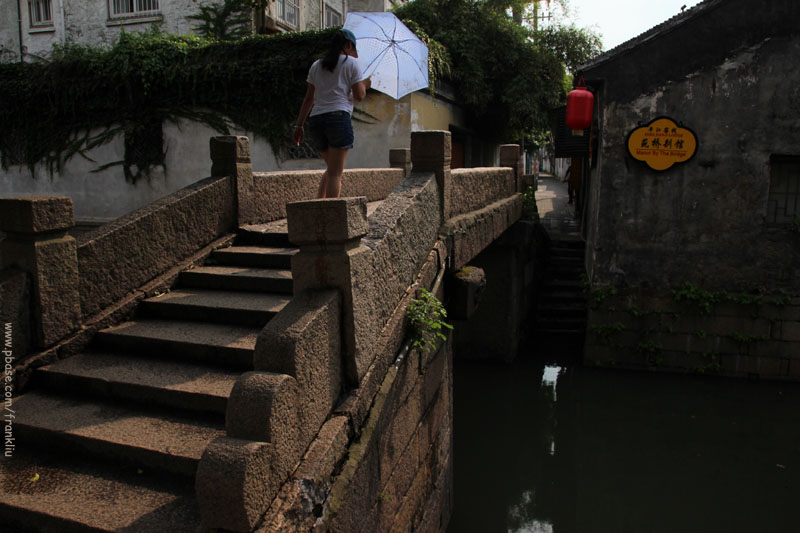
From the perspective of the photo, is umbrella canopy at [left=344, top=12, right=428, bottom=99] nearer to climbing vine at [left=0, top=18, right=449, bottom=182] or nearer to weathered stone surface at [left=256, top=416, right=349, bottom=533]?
climbing vine at [left=0, top=18, right=449, bottom=182]

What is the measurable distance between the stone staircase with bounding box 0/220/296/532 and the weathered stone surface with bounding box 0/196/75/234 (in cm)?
82

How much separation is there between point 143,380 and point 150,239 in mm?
1341

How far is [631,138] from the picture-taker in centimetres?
857

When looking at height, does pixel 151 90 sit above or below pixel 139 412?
above

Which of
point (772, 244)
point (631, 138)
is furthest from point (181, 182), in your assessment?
point (772, 244)

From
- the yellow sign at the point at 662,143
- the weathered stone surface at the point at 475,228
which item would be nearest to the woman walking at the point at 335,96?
the weathered stone surface at the point at 475,228

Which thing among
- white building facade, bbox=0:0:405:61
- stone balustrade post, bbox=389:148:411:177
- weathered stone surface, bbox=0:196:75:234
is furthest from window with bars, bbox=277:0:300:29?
weathered stone surface, bbox=0:196:75:234

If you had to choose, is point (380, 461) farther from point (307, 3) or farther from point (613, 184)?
point (307, 3)

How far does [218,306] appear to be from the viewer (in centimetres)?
411

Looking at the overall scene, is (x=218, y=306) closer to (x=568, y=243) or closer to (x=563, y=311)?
(x=563, y=311)

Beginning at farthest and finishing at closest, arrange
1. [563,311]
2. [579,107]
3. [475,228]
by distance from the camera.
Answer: [563,311]
[579,107]
[475,228]

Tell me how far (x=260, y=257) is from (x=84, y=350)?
1445 mm

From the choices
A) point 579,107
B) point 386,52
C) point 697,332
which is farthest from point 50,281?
point 697,332

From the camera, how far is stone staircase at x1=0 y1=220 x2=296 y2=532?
2801 millimetres
